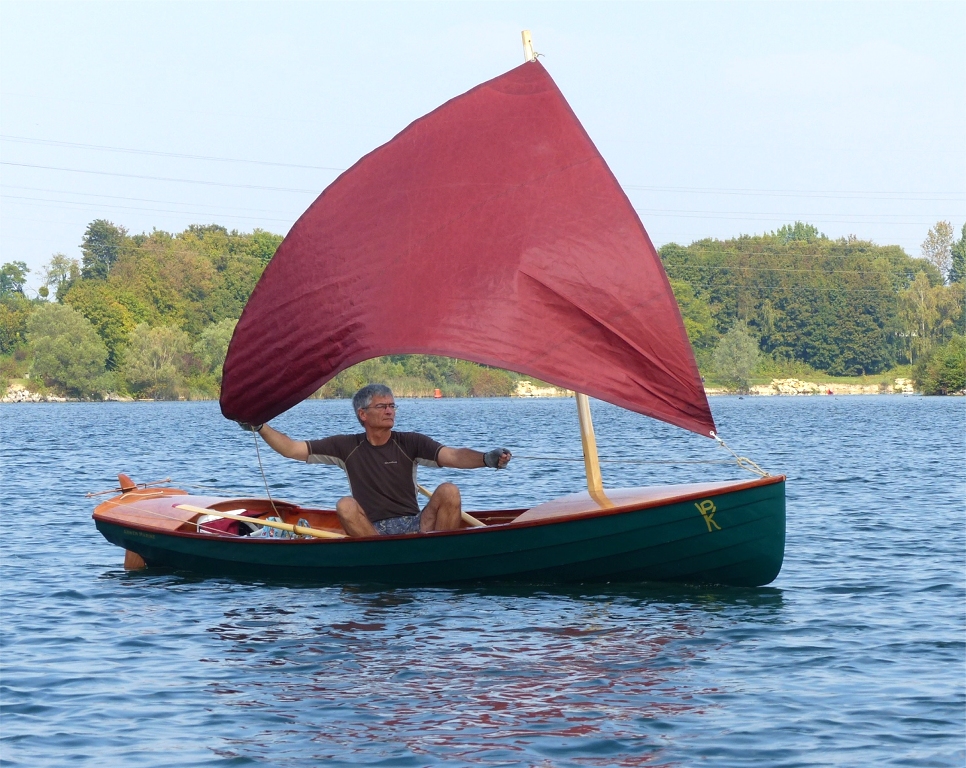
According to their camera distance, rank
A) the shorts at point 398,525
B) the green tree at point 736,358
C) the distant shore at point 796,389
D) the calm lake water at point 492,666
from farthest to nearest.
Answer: the distant shore at point 796,389
the green tree at point 736,358
the shorts at point 398,525
the calm lake water at point 492,666

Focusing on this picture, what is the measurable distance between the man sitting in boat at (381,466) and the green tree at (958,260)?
137883 mm

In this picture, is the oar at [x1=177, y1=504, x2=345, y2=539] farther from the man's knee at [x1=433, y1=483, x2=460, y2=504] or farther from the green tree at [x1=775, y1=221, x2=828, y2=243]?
the green tree at [x1=775, y1=221, x2=828, y2=243]

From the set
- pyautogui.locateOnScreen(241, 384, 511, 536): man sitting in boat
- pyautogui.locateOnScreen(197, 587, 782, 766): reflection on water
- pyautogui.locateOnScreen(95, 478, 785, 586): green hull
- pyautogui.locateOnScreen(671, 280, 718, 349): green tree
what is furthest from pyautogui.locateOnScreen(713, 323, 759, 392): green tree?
pyautogui.locateOnScreen(241, 384, 511, 536): man sitting in boat

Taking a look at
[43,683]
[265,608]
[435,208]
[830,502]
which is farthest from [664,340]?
[830,502]

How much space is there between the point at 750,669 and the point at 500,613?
2.62 metres

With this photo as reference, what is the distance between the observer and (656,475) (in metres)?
28.8

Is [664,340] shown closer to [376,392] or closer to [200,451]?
[376,392]

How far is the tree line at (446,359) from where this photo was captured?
95.1 meters

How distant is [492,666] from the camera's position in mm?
9445

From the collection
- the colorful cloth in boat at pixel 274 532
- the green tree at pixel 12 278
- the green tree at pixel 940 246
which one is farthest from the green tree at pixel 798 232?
the colorful cloth in boat at pixel 274 532

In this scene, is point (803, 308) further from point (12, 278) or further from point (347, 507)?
point (347, 507)

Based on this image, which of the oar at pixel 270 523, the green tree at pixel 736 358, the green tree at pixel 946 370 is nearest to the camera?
the oar at pixel 270 523

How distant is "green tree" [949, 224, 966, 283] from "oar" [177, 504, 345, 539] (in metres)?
137

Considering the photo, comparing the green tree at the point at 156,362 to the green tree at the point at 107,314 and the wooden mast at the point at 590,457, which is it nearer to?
the green tree at the point at 107,314
